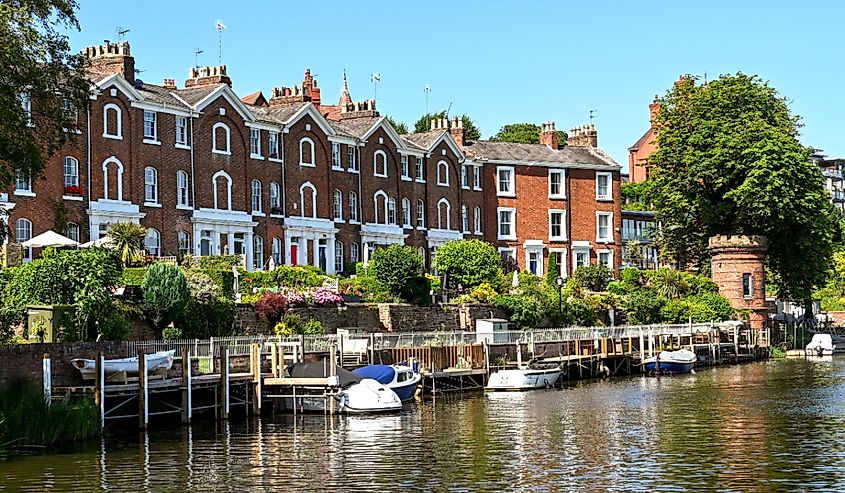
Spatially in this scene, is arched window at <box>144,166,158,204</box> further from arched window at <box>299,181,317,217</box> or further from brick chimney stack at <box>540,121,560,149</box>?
brick chimney stack at <box>540,121,560,149</box>

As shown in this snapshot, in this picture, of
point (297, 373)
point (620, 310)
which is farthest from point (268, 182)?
point (297, 373)

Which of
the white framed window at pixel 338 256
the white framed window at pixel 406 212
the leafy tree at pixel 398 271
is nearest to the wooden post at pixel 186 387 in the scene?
the leafy tree at pixel 398 271

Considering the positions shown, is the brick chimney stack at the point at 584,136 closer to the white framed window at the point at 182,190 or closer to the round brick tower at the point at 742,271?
the round brick tower at the point at 742,271

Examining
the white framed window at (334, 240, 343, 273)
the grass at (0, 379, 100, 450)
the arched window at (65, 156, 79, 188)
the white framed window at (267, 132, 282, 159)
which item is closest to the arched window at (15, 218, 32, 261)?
the arched window at (65, 156, 79, 188)

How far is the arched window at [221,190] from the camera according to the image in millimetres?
62731

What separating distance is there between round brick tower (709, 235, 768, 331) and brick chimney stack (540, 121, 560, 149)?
16137mm

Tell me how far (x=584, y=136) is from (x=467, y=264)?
84.8 ft

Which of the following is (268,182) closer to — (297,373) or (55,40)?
(297,373)

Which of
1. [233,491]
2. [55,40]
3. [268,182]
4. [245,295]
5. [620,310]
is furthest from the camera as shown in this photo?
[620,310]

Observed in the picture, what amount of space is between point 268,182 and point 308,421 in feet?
93.2

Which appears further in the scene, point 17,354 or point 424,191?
point 424,191

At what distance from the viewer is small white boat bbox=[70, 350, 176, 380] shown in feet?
119

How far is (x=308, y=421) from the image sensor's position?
129ft

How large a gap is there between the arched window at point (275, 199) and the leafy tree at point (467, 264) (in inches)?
346
